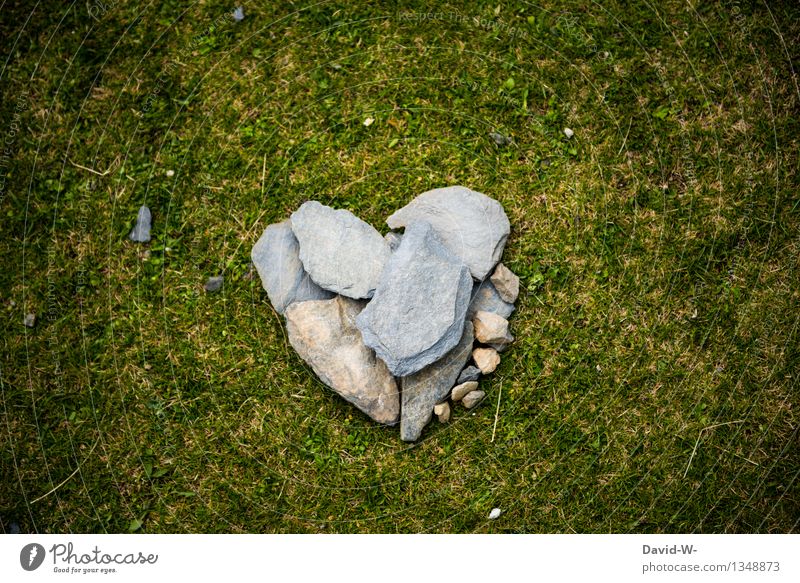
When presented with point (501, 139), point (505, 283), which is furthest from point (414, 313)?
point (501, 139)

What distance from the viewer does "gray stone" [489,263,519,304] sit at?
4418mm

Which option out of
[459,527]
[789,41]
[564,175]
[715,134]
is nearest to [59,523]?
[459,527]

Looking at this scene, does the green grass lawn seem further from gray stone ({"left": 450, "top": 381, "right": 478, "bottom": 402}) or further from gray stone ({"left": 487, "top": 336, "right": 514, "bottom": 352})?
gray stone ({"left": 450, "top": 381, "right": 478, "bottom": 402})

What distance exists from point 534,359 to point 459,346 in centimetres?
62

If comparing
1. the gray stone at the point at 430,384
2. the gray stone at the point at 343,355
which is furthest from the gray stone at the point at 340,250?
the gray stone at the point at 430,384

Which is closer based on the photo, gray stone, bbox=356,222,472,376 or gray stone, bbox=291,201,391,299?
gray stone, bbox=356,222,472,376

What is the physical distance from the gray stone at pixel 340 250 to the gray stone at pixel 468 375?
853 mm

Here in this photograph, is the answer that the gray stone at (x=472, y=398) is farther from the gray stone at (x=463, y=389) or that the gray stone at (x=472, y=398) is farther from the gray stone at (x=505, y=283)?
the gray stone at (x=505, y=283)

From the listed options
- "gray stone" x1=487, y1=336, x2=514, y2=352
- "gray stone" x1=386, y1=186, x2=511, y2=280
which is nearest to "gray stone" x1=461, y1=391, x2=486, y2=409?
"gray stone" x1=487, y1=336, x2=514, y2=352

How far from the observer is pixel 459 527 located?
441cm

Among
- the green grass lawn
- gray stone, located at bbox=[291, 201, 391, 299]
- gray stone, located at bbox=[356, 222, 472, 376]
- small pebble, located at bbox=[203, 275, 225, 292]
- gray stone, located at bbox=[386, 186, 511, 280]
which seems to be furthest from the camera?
small pebble, located at bbox=[203, 275, 225, 292]

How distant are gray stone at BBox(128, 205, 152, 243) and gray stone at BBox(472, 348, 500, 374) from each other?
2640 millimetres

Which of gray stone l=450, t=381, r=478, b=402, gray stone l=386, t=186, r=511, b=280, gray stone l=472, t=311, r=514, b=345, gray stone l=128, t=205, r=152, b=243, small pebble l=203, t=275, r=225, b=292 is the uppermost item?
gray stone l=386, t=186, r=511, b=280

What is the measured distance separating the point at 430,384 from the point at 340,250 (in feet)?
3.66
